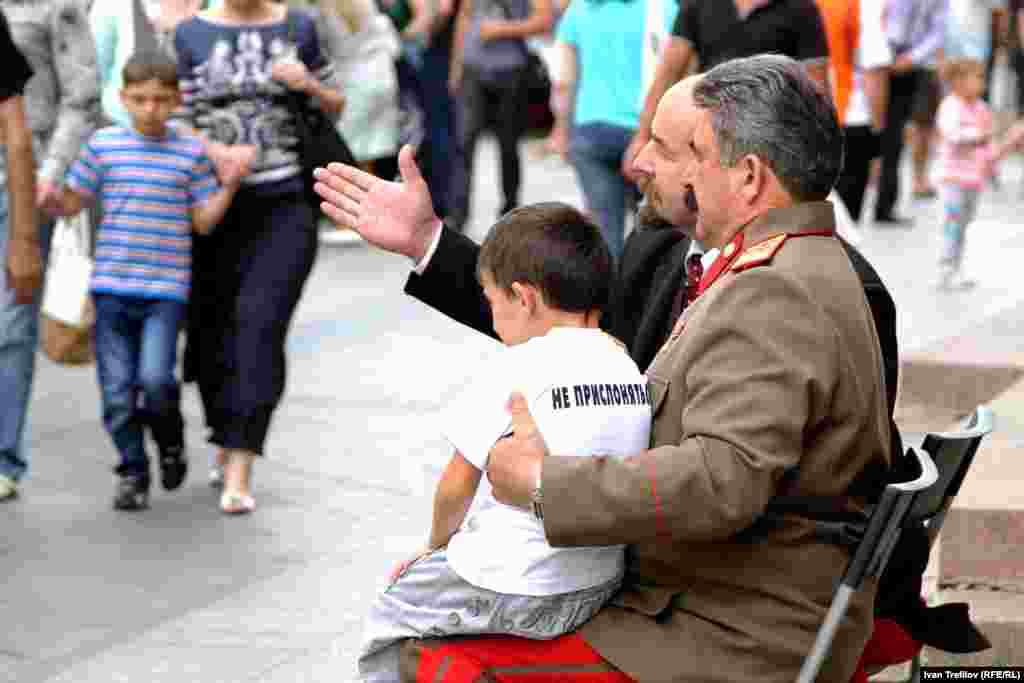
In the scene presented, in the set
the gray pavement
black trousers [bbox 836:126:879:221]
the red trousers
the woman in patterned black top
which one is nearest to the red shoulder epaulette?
the red trousers

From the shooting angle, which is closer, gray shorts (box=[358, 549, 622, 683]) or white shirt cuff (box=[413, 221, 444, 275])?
gray shorts (box=[358, 549, 622, 683])

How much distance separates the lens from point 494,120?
13516 mm

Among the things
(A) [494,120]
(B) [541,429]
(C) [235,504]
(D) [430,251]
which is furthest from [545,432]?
(A) [494,120]

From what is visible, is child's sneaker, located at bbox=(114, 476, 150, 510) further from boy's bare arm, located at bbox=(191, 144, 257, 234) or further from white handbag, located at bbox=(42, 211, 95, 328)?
boy's bare arm, located at bbox=(191, 144, 257, 234)

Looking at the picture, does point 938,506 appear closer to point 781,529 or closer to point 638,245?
point 781,529

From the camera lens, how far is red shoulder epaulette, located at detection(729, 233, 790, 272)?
3121 millimetres

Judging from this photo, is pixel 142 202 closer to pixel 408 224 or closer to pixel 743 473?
pixel 408 224

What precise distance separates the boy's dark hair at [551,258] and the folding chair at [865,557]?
604 mm

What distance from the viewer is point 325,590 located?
5605 millimetres

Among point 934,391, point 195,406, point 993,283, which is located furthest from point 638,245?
point 993,283

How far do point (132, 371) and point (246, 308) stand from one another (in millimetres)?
455

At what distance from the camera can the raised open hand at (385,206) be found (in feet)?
12.2

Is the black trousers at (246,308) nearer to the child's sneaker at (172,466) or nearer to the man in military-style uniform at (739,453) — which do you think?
the child's sneaker at (172,466)

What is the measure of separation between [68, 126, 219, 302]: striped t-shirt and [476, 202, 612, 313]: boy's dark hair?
3.32 meters
